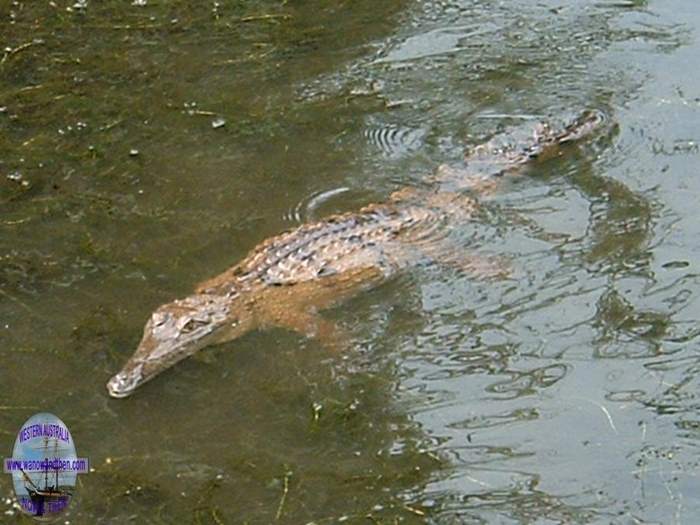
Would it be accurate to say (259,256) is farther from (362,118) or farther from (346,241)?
(362,118)

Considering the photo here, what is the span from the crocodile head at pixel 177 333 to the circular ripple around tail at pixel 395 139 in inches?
72.5

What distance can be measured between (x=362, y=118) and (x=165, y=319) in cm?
248

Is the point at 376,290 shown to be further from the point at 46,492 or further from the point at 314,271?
the point at 46,492

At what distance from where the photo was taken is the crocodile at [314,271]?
5.95 meters

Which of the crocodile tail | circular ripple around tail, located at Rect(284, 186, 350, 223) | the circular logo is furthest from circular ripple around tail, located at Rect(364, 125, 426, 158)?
the circular logo

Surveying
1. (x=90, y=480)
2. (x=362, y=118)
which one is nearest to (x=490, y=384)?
(x=90, y=480)

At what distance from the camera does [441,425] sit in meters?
5.39

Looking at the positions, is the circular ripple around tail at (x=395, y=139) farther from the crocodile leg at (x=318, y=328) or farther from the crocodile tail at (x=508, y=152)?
Result: the crocodile leg at (x=318, y=328)

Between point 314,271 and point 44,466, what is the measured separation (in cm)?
183

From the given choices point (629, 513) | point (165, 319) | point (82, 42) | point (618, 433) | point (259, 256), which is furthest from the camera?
point (82, 42)

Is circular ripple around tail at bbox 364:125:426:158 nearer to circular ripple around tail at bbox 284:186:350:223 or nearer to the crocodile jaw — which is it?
circular ripple around tail at bbox 284:186:350:223

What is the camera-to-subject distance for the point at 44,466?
5.30m

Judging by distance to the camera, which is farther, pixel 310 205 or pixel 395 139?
pixel 395 139

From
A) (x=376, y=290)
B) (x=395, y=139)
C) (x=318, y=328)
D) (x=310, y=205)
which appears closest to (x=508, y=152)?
(x=395, y=139)
